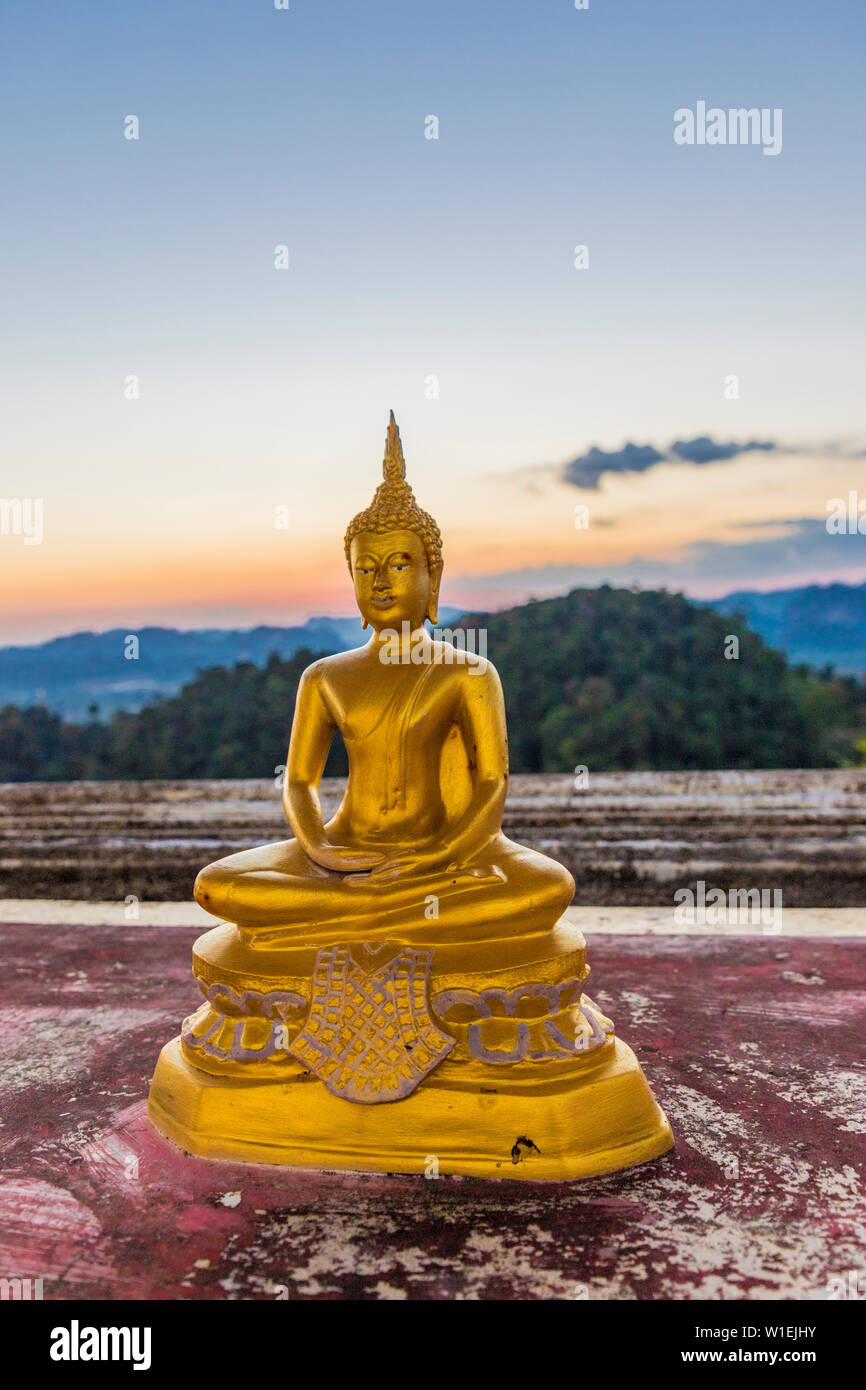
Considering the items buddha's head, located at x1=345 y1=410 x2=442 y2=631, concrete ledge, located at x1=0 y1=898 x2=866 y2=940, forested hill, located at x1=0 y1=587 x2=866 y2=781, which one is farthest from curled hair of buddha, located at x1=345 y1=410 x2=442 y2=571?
forested hill, located at x1=0 y1=587 x2=866 y2=781

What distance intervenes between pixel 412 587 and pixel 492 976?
1.10m

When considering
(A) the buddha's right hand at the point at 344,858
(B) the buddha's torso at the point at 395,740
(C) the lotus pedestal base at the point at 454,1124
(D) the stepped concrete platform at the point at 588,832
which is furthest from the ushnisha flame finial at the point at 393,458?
(D) the stepped concrete platform at the point at 588,832

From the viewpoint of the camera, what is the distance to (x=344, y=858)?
272 cm

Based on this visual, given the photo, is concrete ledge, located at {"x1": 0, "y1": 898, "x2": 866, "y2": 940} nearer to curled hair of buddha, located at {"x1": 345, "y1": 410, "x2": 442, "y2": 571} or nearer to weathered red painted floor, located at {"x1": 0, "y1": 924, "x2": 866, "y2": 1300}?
weathered red painted floor, located at {"x1": 0, "y1": 924, "x2": 866, "y2": 1300}

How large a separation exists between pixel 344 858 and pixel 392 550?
87 centimetres

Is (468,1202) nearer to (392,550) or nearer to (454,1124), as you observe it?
(454,1124)

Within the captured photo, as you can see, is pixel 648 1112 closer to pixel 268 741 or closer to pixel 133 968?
pixel 133 968

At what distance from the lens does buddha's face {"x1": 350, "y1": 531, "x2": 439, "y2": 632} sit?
2898mm

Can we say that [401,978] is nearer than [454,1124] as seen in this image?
No

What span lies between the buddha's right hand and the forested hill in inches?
219

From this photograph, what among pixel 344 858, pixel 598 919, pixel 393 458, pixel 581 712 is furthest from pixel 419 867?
pixel 581 712

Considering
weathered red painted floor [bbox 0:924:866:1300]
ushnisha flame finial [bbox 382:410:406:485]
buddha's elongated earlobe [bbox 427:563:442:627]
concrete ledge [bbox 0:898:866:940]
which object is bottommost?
weathered red painted floor [bbox 0:924:866:1300]

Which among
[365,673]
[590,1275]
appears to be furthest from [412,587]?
[590,1275]

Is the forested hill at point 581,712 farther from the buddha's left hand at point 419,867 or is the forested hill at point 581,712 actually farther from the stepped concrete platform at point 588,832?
the buddha's left hand at point 419,867
